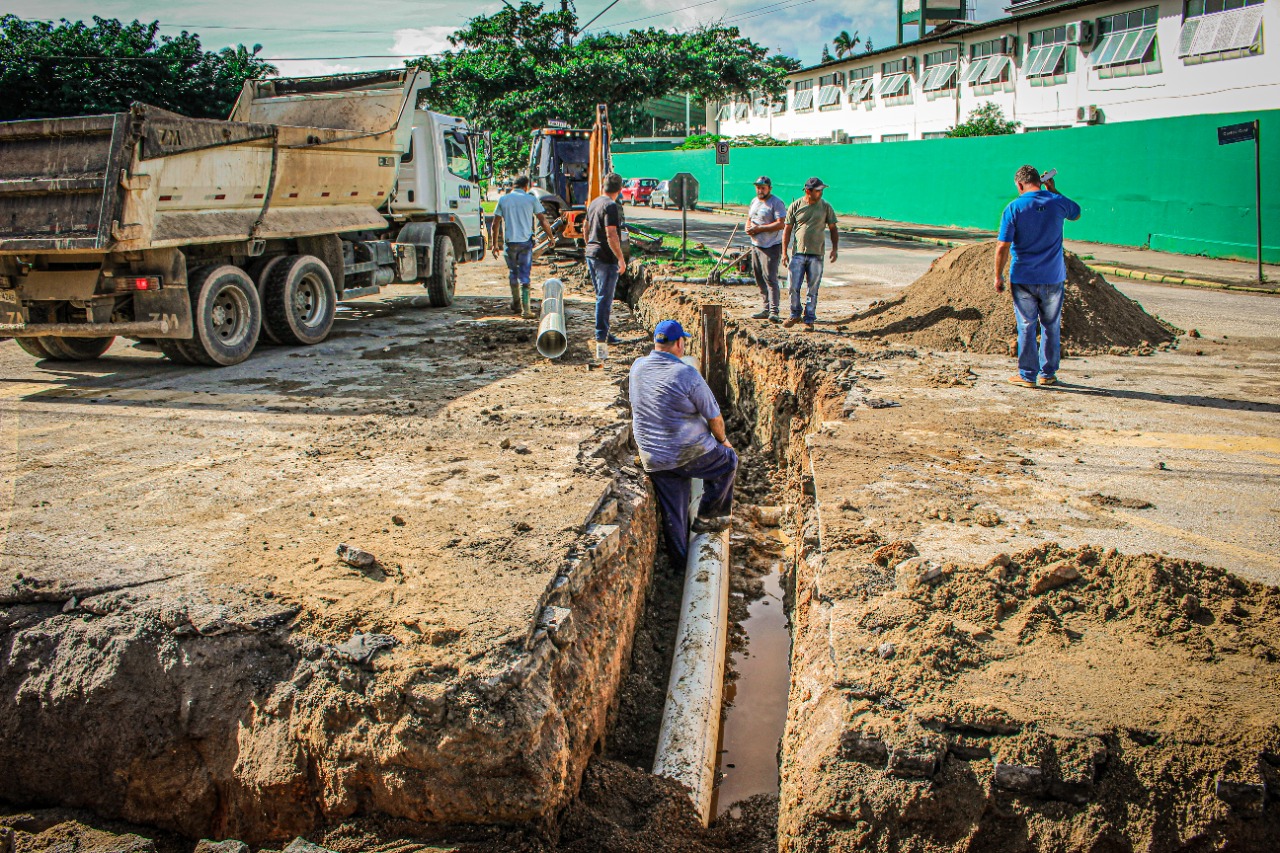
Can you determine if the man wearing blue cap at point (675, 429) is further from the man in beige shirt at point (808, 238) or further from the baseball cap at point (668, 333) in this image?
the man in beige shirt at point (808, 238)

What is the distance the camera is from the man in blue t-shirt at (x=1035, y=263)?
23.2 ft

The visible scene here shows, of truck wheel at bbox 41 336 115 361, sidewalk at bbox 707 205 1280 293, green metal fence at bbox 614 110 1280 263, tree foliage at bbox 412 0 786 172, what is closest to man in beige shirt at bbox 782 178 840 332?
truck wheel at bbox 41 336 115 361

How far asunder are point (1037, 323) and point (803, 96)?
3989 centimetres

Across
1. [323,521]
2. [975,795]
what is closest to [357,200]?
[323,521]

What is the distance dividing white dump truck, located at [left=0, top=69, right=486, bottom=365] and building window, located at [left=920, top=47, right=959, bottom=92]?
26.8m

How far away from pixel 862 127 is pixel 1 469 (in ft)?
130

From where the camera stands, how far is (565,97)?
86.7ft

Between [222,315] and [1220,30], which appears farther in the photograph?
[1220,30]

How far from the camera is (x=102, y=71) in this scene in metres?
23.2

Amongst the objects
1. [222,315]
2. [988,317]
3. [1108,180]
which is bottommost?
[988,317]

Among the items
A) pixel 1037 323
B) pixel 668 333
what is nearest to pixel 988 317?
pixel 1037 323

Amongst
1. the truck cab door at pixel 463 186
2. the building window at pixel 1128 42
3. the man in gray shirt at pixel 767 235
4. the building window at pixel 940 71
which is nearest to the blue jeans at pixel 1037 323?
the man in gray shirt at pixel 767 235

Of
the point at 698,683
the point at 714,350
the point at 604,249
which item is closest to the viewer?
the point at 698,683

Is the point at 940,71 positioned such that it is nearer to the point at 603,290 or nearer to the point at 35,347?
the point at 603,290
